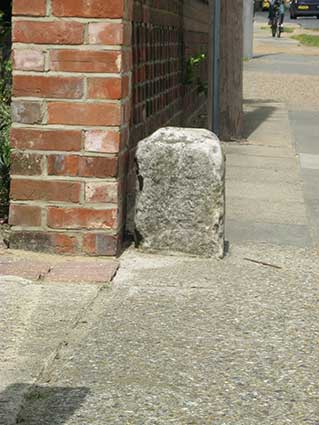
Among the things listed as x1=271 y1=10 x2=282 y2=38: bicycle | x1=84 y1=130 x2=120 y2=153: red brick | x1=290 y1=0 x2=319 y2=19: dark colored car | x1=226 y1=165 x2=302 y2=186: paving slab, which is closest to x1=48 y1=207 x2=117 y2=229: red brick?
x1=84 y1=130 x2=120 y2=153: red brick

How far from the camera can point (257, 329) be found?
4.66 m

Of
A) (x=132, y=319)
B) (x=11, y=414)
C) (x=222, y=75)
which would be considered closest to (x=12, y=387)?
(x=11, y=414)

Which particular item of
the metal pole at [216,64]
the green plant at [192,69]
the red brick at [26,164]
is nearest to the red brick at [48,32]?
the red brick at [26,164]

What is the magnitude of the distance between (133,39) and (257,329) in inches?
90.7

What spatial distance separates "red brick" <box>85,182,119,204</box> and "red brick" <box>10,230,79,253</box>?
0.74 feet

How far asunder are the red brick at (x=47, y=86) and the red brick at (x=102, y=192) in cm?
45

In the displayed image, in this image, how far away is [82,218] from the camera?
5672 millimetres

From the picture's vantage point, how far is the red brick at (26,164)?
5688 millimetres

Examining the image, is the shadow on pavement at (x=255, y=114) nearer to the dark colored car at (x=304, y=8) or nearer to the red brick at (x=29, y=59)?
the red brick at (x=29, y=59)

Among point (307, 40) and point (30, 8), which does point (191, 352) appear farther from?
point (307, 40)

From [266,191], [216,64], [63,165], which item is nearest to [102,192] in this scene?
[63,165]

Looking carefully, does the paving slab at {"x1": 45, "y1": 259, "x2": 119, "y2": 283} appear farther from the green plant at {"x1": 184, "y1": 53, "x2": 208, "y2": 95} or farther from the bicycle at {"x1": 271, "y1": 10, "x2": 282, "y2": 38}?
the bicycle at {"x1": 271, "y1": 10, "x2": 282, "y2": 38}

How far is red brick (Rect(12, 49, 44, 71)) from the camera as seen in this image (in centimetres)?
562

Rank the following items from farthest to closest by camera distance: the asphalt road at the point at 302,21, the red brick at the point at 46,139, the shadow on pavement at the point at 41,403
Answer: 1. the asphalt road at the point at 302,21
2. the red brick at the point at 46,139
3. the shadow on pavement at the point at 41,403
